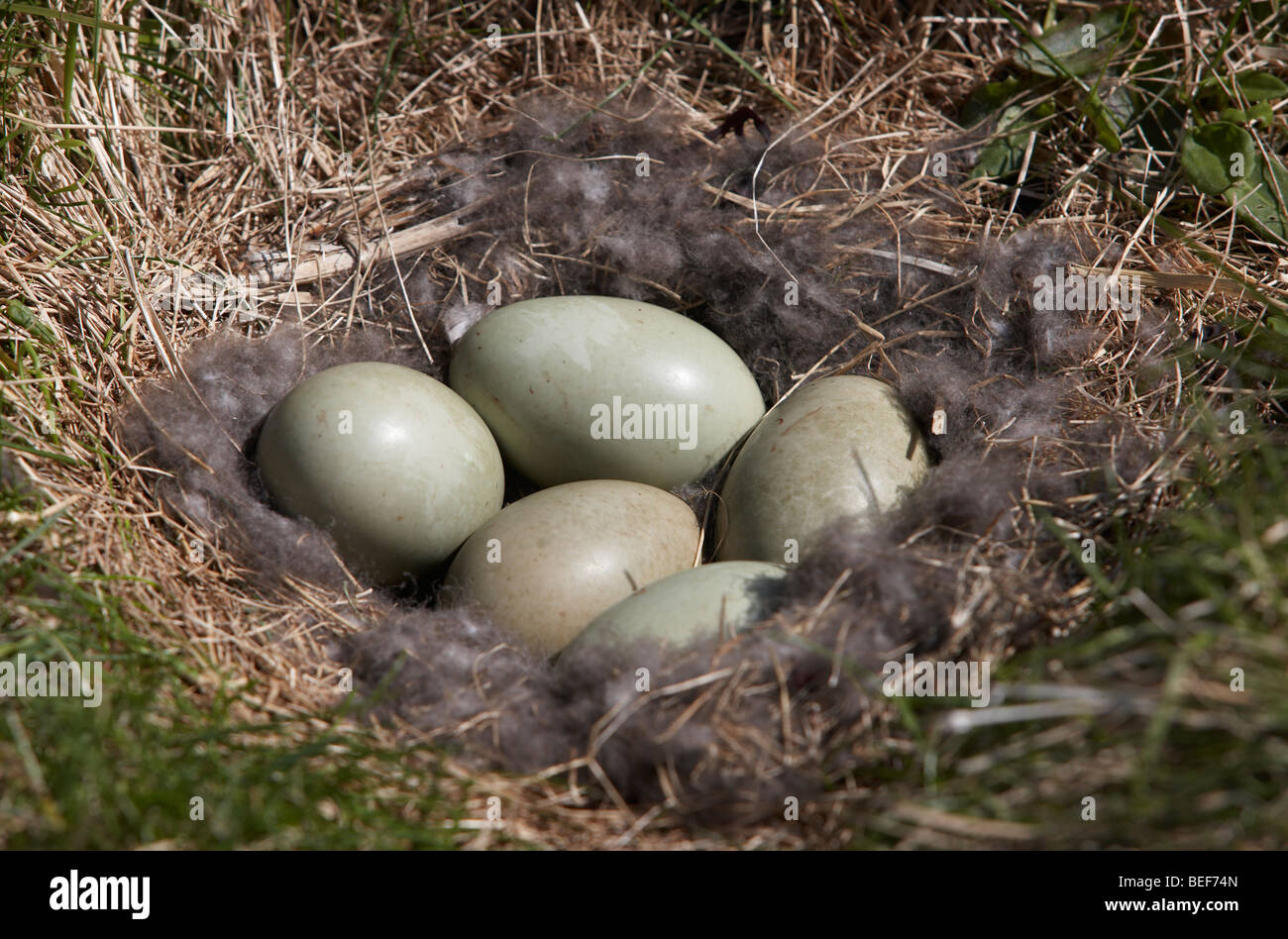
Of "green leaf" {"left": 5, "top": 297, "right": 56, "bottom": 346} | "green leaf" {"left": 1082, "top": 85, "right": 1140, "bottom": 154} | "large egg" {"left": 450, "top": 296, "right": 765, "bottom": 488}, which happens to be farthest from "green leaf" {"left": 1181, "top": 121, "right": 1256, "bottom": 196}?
"green leaf" {"left": 5, "top": 297, "right": 56, "bottom": 346}

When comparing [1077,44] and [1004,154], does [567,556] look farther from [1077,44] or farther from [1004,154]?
[1077,44]

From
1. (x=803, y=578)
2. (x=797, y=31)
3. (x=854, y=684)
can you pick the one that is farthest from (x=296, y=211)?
(x=854, y=684)

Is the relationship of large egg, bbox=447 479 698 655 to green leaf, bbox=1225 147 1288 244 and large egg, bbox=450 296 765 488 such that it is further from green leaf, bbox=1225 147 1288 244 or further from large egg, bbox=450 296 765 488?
green leaf, bbox=1225 147 1288 244

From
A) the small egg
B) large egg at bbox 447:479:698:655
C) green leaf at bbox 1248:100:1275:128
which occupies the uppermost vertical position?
green leaf at bbox 1248:100:1275:128

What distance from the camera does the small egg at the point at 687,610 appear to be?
1.74 meters

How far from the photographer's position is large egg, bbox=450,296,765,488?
218cm

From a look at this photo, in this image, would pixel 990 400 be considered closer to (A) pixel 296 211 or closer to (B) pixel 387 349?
(B) pixel 387 349

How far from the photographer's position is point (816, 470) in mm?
2006

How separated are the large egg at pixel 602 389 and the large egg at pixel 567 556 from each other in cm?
12

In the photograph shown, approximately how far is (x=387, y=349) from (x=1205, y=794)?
199 centimetres

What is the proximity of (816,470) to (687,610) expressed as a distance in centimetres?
45

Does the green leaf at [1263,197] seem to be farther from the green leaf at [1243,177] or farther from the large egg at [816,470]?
the large egg at [816,470]

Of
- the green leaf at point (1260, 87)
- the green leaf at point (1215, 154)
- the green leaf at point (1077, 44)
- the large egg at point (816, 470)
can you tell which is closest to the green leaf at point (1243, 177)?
the green leaf at point (1215, 154)

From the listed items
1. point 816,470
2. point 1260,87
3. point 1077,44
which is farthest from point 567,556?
point 1260,87
